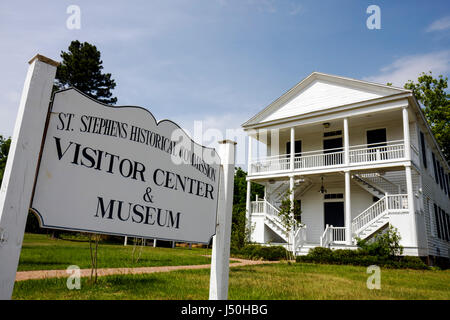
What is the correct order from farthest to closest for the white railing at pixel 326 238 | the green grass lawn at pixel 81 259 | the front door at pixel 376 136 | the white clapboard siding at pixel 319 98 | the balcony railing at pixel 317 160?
the front door at pixel 376 136
the white clapboard siding at pixel 319 98
the balcony railing at pixel 317 160
the white railing at pixel 326 238
the green grass lawn at pixel 81 259

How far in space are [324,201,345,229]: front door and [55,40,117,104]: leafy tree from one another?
21004 millimetres

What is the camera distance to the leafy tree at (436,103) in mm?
26812

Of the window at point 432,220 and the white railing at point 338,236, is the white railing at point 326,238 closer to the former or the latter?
the white railing at point 338,236

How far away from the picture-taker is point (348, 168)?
14.8 m

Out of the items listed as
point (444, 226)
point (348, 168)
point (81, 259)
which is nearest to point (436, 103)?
point (444, 226)

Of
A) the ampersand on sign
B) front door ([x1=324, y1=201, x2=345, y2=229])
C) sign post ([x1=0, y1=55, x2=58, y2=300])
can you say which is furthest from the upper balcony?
sign post ([x1=0, y1=55, x2=58, y2=300])

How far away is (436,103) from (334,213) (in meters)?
19.0

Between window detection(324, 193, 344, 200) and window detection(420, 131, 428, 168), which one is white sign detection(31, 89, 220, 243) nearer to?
window detection(324, 193, 344, 200)

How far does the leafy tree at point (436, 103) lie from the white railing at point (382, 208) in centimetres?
1674

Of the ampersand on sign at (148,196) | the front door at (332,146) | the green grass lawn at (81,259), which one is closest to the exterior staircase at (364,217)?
the front door at (332,146)

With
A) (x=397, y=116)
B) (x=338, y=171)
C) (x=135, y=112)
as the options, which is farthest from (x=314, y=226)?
(x=135, y=112)

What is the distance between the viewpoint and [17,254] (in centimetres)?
174

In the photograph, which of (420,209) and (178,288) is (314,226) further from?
(178,288)

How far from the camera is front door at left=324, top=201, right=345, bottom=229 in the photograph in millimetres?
17188
